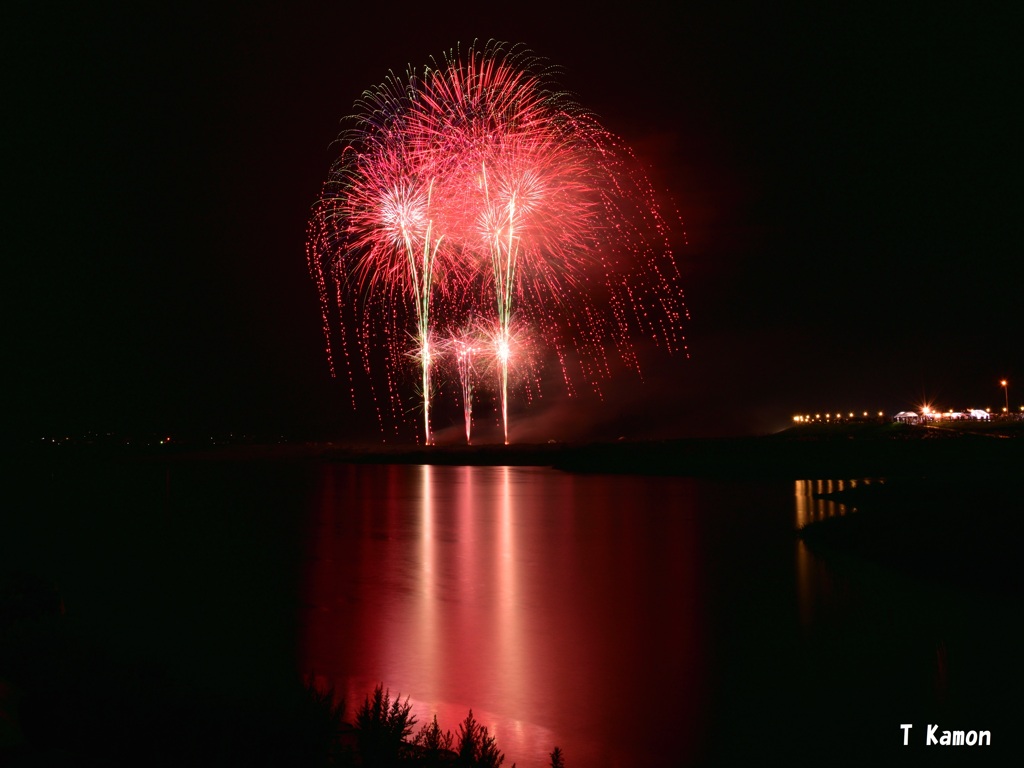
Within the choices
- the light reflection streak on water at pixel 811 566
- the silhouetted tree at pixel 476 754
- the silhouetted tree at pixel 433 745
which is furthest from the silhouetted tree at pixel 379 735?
the light reflection streak on water at pixel 811 566

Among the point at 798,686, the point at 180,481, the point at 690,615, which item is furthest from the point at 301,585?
the point at 180,481

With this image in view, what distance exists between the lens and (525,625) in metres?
9.24

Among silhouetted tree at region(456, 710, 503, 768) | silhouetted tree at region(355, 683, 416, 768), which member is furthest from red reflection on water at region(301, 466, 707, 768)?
silhouetted tree at region(355, 683, 416, 768)

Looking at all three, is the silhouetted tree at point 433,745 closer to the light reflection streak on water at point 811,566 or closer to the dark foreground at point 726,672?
the dark foreground at point 726,672

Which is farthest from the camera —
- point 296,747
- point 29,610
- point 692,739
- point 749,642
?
point 749,642

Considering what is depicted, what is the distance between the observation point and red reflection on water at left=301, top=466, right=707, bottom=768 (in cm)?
613

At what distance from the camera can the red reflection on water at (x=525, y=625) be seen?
613cm

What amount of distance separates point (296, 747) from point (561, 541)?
1191 centimetres

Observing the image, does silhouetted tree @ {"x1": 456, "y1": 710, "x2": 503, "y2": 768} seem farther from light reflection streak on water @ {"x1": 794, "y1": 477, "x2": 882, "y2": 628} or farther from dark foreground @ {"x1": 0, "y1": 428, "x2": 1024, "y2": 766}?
light reflection streak on water @ {"x1": 794, "y1": 477, "x2": 882, "y2": 628}

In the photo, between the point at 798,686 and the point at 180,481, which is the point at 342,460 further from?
the point at 798,686

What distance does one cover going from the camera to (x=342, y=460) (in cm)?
5688

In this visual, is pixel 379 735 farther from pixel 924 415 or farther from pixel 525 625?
pixel 924 415

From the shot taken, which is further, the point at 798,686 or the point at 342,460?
the point at 342,460

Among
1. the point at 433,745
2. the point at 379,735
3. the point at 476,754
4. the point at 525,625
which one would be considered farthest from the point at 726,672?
the point at 379,735
